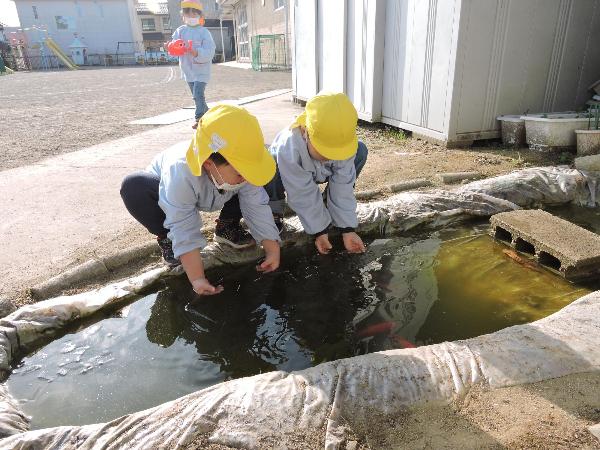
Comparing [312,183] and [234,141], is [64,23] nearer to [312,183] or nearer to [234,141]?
[312,183]

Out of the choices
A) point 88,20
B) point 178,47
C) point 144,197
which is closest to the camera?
point 144,197

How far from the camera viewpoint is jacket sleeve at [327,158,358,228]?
2.68 meters

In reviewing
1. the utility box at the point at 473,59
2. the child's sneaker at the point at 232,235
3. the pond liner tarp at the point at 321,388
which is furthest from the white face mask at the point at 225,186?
the utility box at the point at 473,59

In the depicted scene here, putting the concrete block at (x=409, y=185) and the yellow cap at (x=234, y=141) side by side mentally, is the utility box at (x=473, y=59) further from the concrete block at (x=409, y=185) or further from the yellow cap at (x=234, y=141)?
the yellow cap at (x=234, y=141)

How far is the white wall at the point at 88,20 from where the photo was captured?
124 ft

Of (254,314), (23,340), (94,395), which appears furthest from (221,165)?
(23,340)

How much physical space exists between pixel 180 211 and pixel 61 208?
1.86 m

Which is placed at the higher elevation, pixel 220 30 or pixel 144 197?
pixel 220 30

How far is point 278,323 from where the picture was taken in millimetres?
2262

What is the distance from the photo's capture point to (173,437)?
4.49 feet

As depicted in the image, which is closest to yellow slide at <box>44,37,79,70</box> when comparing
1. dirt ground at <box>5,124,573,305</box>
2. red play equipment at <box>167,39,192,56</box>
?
red play equipment at <box>167,39,192,56</box>

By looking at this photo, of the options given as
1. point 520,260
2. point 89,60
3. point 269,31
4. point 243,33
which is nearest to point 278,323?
point 520,260

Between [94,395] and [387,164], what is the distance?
3.58 meters

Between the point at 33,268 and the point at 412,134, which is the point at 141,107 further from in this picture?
the point at 33,268
